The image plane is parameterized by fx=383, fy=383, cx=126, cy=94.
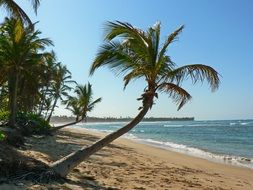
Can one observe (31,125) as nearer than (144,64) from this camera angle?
No

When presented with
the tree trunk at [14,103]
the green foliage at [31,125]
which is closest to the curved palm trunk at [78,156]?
the tree trunk at [14,103]

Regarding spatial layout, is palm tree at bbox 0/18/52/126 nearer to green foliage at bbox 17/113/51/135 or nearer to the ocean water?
green foliage at bbox 17/113/51/135

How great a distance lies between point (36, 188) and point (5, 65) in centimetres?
1444

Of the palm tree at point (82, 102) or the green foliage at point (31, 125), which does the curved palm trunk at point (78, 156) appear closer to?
the green foliage at point (31, 125)

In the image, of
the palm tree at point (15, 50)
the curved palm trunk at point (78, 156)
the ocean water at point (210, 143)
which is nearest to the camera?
the curved palm trunk at point (78, 156)

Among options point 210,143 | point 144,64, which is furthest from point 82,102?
point 144,64

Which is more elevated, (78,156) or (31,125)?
(31,125)

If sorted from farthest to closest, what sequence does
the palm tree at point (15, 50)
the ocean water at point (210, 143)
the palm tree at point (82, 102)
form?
the palm tree at point (82, 102), the ocean water at point (210, 143), the palm tree at point (15, 50)

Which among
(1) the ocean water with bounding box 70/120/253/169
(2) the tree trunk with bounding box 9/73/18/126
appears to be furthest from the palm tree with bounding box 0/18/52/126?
(1) the ocean water with bounding box 70/120/253/169

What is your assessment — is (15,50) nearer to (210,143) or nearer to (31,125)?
(31,125)

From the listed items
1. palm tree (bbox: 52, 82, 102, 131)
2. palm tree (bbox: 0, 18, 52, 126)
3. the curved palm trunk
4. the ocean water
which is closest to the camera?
the curved palm trunk

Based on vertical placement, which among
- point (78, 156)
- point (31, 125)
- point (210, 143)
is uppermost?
point (31, 125)

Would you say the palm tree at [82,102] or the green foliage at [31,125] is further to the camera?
the palm tree at [82,102]

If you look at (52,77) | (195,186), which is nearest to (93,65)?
(195,186)
